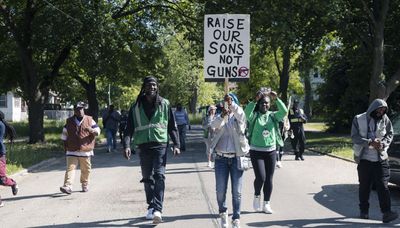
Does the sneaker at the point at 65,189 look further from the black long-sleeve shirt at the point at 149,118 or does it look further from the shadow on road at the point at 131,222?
the black long-sleeve shirt at the point at 149,118

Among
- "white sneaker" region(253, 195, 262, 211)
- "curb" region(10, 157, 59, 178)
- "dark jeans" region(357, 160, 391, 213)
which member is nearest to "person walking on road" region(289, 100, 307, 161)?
"curb" region(10, 157, 59, 178)

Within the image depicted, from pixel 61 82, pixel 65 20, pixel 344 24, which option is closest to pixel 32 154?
pixel 65 20

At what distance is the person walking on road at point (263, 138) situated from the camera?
8.26m

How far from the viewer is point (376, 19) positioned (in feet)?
72.9

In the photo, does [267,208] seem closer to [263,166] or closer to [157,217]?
[263,166]

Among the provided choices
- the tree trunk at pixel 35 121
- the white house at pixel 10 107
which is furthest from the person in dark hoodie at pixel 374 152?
the white house at pixel 10 107

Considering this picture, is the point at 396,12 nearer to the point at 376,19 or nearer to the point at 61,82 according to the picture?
the point at 376,19

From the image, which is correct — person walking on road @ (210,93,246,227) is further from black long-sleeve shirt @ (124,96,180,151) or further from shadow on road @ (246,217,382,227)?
black long-sleeve shirt @ (124,96,180,151)

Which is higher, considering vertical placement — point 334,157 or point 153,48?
point 153,48

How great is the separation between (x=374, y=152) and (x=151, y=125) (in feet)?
10.5

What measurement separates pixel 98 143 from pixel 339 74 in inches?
613

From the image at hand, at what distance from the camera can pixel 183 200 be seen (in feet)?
31.5

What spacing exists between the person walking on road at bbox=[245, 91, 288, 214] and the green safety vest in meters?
1.33

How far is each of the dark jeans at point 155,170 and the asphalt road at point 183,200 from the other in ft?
1.27
